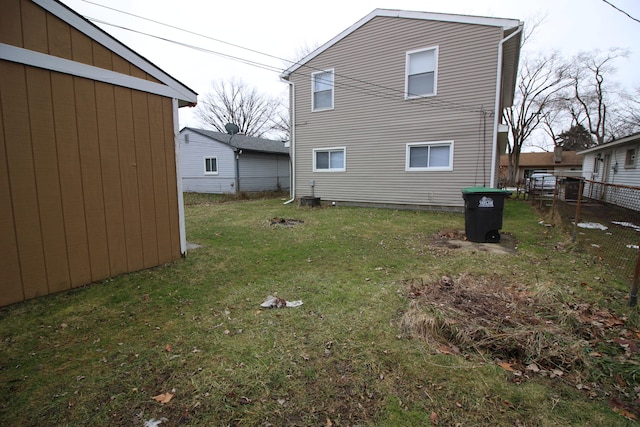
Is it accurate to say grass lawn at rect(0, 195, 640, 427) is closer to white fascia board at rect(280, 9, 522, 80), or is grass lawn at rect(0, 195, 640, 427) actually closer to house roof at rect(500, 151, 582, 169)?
white fascia board at rect(280, 9, 522, 80)

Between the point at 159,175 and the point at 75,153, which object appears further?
the point at 159,175

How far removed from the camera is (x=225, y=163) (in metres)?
18.3

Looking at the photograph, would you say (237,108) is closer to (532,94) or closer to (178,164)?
(532,94)

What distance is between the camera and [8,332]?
9.36 ft

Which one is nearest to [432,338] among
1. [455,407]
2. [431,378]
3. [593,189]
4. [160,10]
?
[431,378]

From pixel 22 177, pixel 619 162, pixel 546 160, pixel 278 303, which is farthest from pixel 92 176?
pixel 546 160

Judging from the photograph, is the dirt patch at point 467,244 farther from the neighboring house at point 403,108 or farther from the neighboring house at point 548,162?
the neighboring house at point 548,162

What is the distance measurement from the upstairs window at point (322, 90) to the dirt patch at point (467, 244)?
24.2 ft

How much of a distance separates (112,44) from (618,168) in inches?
752

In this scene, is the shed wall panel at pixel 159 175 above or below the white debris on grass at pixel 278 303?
above

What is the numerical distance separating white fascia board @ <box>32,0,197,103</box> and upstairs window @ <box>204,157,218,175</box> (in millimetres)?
14314

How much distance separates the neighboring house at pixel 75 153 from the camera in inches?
129

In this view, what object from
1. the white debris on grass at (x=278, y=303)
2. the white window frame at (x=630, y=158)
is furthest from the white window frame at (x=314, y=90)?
the white window frame at (x=630, y=158)

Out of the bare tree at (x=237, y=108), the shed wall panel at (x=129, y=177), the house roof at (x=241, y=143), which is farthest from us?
the bare tree at (x=237, y=108)
